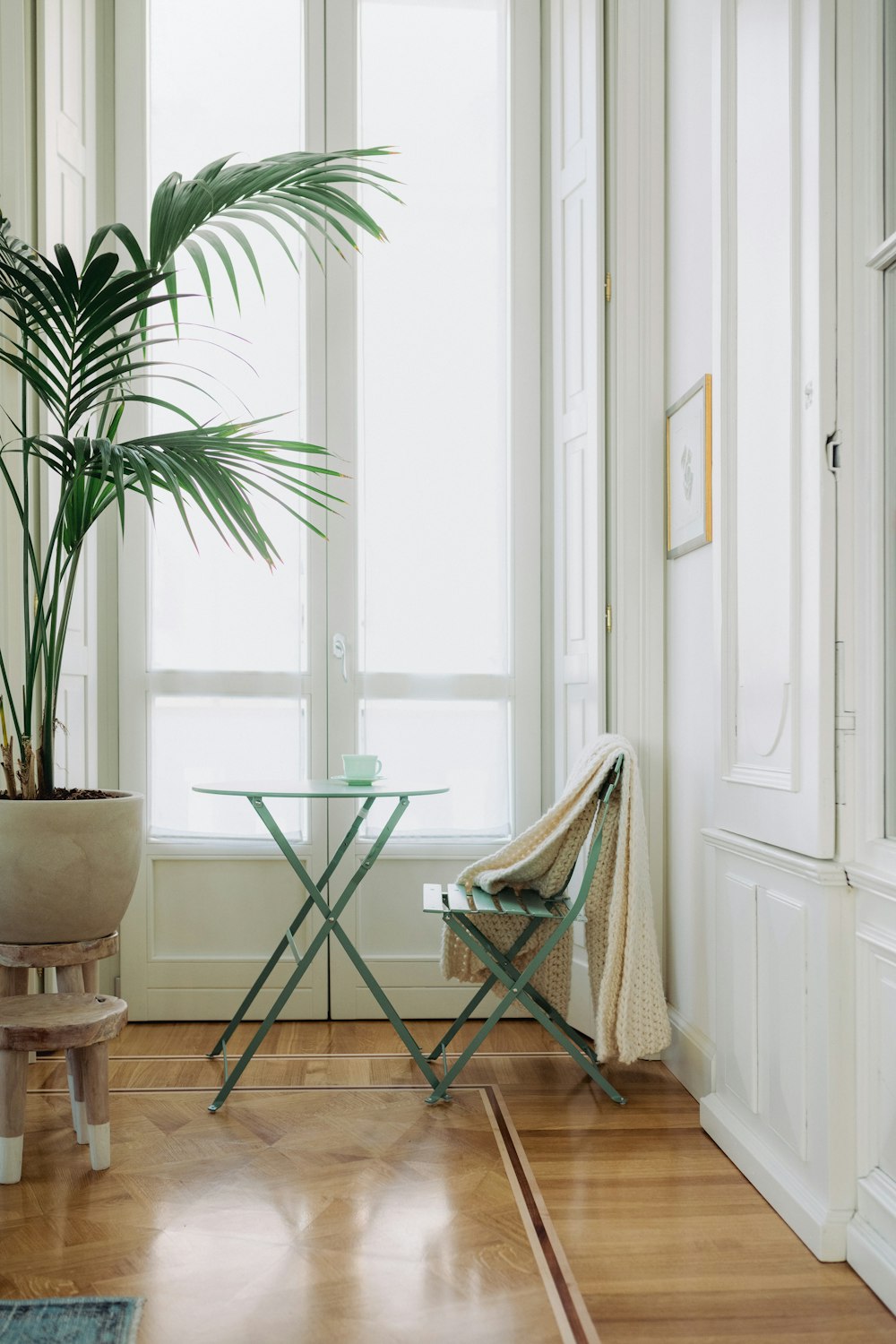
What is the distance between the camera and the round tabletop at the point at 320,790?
8.42 feet

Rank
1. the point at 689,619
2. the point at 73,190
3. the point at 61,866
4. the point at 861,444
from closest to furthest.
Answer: the point at 861,444 → the point at 61,866 → the point at 689,619 → the point at 73,190

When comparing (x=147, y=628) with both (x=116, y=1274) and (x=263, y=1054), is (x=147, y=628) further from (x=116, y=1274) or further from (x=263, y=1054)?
(x=116, y=1274)

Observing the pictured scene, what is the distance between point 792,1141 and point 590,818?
93 cm

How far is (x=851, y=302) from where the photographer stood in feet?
6.30

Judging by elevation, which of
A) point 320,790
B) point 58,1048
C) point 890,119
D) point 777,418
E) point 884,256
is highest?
point 890,119

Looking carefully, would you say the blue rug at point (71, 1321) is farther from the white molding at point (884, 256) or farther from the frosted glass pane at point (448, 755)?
the white molding at point (884, 256)

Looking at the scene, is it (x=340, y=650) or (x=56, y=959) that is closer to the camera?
(x=56, y=959)

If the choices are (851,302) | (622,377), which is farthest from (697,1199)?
Answer: (622,377)

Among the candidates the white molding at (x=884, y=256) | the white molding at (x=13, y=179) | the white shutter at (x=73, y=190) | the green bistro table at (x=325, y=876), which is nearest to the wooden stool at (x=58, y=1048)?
the green bistro table at (x=325, y=876)

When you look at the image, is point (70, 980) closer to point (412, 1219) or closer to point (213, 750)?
point (412, 1219)

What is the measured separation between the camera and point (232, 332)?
3.42 metres

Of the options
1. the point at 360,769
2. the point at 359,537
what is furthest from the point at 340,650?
the point at 360,769

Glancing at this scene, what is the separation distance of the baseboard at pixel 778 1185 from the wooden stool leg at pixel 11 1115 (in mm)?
1478

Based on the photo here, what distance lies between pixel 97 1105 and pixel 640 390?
2261 millimetres
